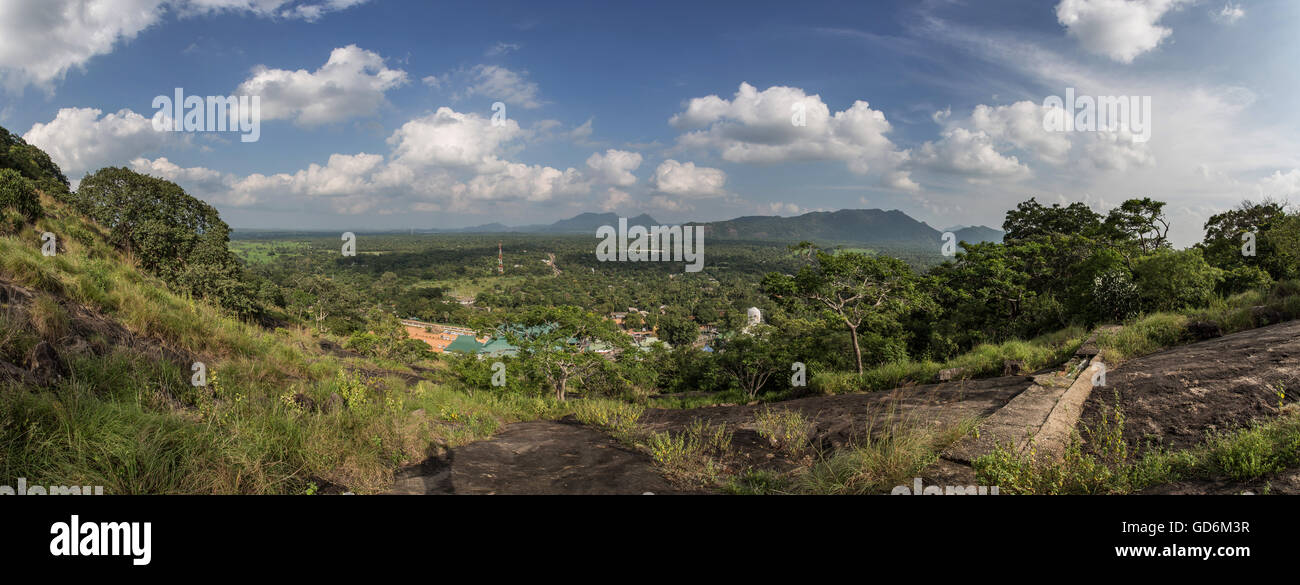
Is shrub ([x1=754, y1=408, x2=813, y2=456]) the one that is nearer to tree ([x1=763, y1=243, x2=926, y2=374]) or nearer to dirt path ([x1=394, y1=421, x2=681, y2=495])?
dirt path ([x1=394, y1=421, x2=681, y2=495])

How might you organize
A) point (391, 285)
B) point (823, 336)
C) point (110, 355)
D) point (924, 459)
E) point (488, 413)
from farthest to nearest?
point (391, 285), point (823, 336), point (488, 413), point (110, 355), point (924, 459)

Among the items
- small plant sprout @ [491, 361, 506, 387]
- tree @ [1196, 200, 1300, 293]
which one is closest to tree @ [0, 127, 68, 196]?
small plant sprout @ [491, 361, 506, 387]

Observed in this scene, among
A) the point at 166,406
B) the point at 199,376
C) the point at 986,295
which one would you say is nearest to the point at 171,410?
the point at 166,406

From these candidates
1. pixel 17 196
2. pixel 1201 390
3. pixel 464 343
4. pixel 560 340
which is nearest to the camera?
pixel 1201 390

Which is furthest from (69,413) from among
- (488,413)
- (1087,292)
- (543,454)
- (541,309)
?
(1087,292)

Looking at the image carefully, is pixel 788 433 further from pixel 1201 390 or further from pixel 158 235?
pixel 158 235

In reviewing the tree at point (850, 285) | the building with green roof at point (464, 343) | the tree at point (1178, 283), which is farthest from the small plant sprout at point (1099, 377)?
the building with green roof at point (464, 343)
